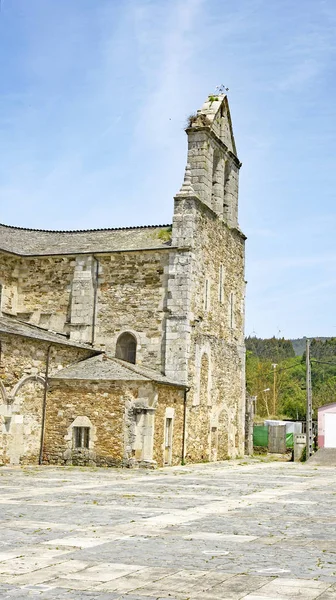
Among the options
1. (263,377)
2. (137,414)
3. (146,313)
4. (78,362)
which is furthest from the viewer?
(263,377)

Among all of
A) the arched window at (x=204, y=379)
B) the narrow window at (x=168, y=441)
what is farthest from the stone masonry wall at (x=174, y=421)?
the arched window at (x=204, y=379)

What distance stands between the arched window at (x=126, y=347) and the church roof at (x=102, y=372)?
2.64 meters

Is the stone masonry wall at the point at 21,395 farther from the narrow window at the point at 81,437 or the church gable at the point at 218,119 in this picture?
the church gable at the point at 218,119

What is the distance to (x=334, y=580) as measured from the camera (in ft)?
23.3

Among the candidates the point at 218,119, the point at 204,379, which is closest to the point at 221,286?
the point at 204,379

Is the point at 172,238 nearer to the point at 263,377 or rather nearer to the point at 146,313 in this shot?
the point at 146,313

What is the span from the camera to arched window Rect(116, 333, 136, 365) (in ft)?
94.8

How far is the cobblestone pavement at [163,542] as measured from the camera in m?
6.63

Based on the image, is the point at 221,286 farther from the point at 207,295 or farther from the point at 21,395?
the point at 21,395

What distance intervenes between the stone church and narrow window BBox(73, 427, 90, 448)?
0.03 metres

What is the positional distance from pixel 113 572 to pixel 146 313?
21.5 m

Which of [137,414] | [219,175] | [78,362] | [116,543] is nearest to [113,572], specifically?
[116,543]

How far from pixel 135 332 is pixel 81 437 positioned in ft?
18.1

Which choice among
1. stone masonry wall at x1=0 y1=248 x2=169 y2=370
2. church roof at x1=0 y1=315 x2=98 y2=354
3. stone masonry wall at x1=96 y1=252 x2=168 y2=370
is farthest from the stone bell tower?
church roof at x1=0 y1=315 x2=98 y2=354
